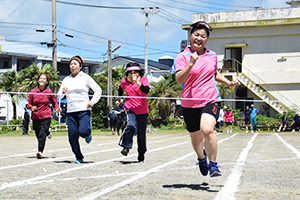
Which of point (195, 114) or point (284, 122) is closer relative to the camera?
point (195, 114)

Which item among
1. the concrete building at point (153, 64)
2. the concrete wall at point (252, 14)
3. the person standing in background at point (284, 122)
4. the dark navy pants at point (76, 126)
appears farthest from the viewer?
the concrete building at point (153, 64)

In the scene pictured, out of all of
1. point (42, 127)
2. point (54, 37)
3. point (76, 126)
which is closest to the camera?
point (76, 126)

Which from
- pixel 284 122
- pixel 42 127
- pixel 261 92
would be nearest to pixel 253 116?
pixel 284 122

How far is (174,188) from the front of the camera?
5293 mm

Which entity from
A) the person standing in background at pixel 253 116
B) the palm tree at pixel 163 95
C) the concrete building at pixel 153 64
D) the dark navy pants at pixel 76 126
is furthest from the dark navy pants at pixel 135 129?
the concrete building at pixel 153 64

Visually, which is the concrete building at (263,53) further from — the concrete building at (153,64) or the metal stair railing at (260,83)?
the concrete building at (153,64)

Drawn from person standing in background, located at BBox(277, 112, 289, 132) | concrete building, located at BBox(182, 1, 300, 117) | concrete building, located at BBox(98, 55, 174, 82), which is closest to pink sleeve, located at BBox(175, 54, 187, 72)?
person standing in background, located at BBox(277, 112, 289, 132)

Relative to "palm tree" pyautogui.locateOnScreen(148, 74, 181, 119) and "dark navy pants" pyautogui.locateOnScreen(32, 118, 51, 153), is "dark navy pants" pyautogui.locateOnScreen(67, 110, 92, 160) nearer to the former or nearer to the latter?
"dark navy pants" pyautogui.locateOnScreen(32, 118, 51, 153)

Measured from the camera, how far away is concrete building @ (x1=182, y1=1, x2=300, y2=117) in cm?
3716

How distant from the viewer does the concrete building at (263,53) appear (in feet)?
122

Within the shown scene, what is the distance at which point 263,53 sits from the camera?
38281 millimetres

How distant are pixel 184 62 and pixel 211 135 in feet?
3.26

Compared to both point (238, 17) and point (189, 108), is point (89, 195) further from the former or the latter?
point (238, 17)

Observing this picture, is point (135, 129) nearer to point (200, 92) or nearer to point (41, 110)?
point (41, 110)
